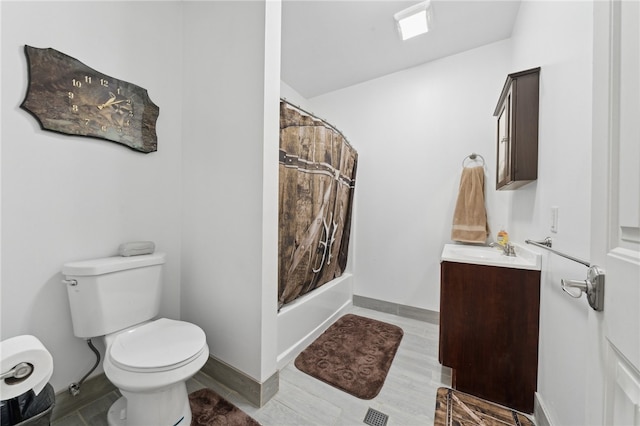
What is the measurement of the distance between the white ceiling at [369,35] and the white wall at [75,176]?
3.09 feet

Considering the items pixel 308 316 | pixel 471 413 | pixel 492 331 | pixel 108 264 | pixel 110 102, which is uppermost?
pixel 110 102

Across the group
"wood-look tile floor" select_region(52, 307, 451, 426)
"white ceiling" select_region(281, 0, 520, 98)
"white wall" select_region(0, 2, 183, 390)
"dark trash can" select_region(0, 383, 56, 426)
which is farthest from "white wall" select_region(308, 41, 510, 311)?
"dark trash can" select_region(0, 383, 56, 426)

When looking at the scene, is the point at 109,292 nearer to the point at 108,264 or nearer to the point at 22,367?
the point at 108,264

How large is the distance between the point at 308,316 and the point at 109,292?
125 cm

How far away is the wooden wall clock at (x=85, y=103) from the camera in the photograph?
1.12 meters

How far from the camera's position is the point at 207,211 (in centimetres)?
156

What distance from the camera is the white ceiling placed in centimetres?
173

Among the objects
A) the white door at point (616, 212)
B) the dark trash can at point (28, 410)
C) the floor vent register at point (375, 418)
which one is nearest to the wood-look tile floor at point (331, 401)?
the floor vent register at point (375, 418)

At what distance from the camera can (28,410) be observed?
36.0 inches

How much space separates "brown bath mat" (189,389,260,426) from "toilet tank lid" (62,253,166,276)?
2.64ft

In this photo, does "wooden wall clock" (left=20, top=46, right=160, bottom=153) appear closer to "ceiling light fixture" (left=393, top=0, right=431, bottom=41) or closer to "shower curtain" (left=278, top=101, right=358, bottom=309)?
"shower curtain" (left=278, top=101, right=358, bottom=309)

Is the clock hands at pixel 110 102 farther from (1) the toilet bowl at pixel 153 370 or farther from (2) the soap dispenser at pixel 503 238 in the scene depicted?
(2) the soap dispenser at pixel 503 238

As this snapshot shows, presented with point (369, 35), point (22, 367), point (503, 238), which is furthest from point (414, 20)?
point (22, 367)

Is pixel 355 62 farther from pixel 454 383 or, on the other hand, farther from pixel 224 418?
pixel 224 418
